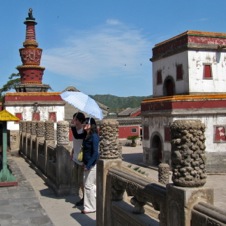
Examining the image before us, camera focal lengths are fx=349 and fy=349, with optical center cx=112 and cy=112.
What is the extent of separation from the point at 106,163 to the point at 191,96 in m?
17.2

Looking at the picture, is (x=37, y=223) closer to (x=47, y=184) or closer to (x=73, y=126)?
(x=73, y=126)

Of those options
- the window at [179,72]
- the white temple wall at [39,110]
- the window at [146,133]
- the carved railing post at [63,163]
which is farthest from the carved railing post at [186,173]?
the white temple wall at [39,110]

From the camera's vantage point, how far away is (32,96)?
2666 cm

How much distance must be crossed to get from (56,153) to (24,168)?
16.2ft

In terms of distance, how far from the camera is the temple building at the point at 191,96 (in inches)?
849

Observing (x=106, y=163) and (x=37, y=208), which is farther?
(x=37, y=208)

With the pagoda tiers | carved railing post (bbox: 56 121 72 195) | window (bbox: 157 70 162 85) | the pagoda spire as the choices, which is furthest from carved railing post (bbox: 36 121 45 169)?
the pagoda spire

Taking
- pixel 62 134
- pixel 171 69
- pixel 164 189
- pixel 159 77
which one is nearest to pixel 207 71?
pixel 171 69

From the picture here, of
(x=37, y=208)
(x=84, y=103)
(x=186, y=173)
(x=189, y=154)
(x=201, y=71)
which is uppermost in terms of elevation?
(x=201, y=71)

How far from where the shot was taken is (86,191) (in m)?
6.15

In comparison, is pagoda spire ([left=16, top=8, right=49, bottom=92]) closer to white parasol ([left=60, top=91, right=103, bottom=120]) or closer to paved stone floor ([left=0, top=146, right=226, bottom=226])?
paved stone floor ([left=0, top=146, right=226, bottom=226])

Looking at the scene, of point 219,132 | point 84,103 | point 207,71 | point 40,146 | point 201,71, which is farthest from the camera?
point 207,71

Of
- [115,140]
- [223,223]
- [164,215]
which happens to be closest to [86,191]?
[115,140]

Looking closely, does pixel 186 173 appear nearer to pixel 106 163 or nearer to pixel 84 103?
pixel 106 163
